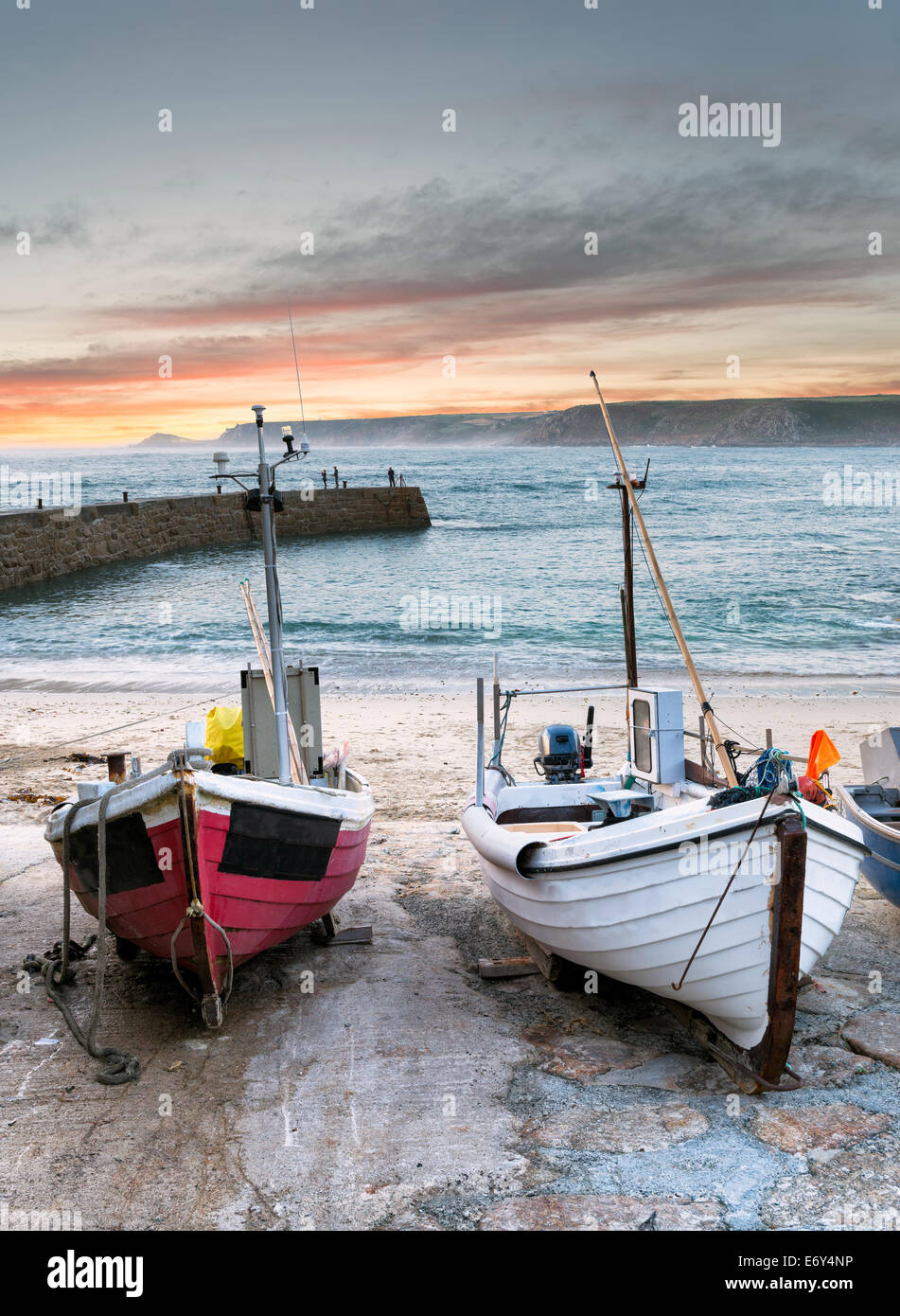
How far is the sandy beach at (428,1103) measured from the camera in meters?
4.68

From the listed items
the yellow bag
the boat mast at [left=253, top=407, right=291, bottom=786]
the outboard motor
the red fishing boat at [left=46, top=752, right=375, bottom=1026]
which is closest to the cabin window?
the outboard motor

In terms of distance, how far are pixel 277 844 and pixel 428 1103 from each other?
6.10ft

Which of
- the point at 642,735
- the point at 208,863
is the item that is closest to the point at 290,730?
the point at 208,863

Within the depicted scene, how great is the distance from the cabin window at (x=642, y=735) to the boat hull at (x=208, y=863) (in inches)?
101

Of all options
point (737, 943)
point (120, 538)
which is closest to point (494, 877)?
point (737, 943)

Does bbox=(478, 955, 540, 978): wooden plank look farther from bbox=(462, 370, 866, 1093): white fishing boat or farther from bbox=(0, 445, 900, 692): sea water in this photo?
bbox=(0, 445, 900, 692): sea water

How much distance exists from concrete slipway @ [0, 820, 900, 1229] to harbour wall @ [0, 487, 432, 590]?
21.7 m

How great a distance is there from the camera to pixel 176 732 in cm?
1498

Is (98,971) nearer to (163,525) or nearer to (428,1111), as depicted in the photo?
(428,1111)

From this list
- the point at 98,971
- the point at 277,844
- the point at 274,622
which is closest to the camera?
the point at 98,971

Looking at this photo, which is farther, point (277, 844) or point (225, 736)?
point (225, 736)

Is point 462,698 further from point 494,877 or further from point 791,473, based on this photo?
point 791,473

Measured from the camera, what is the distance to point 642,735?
822 centimetres
